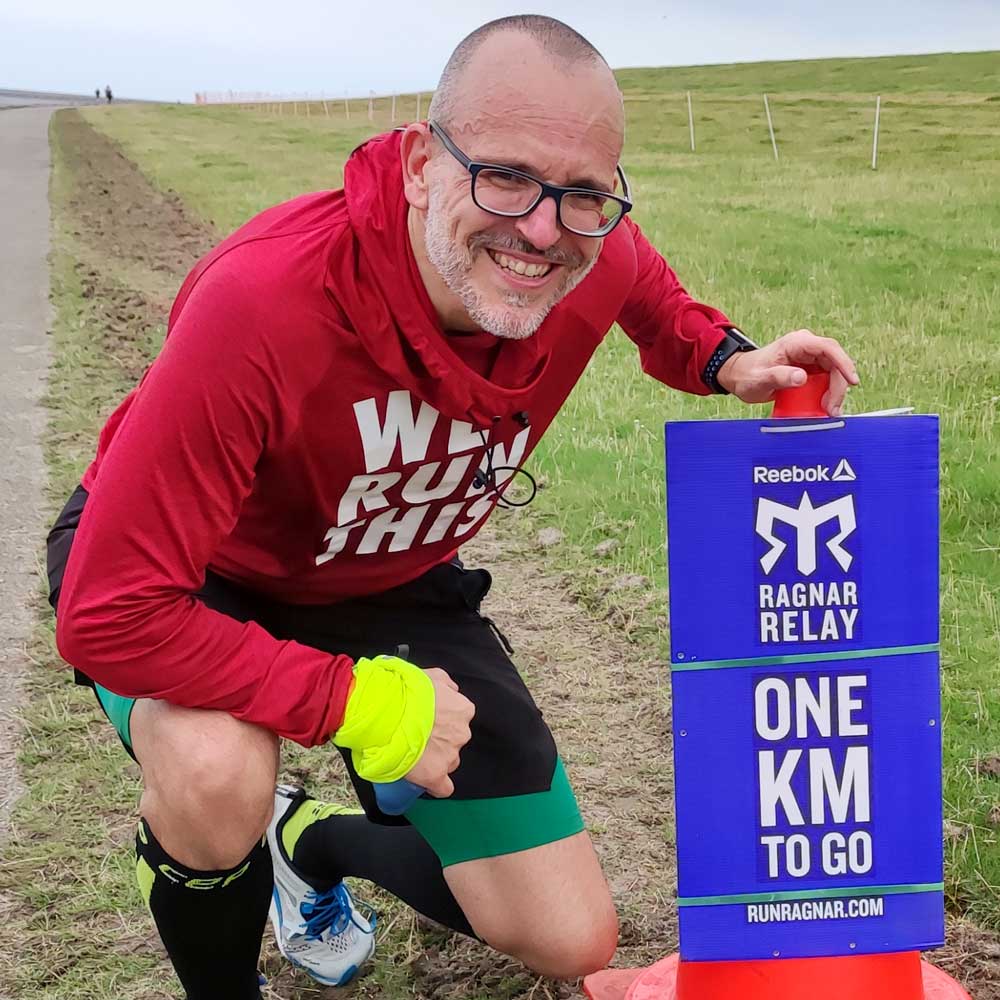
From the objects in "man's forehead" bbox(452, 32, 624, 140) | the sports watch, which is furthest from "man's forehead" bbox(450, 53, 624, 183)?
the sports watch

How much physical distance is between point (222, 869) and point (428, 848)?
2.10ft

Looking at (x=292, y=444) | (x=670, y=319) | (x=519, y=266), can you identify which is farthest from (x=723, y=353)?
(x=292, y=444)

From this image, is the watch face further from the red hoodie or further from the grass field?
the grass field

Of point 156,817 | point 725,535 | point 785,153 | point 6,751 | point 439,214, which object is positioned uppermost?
point 785,153

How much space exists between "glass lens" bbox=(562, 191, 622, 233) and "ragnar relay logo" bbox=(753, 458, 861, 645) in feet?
1.65

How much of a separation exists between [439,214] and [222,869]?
1.20 meters

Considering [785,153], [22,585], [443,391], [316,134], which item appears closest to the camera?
[443,391]

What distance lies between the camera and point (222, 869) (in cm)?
219

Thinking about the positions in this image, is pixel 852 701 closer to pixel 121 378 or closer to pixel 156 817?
pixel 156 817

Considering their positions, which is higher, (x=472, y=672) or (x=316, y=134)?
(x=316, y=134)

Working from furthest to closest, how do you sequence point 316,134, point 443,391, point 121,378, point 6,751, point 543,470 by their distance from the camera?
1. point 316,134
2. point 121,378
3. point 543,470
4. point 6,751
5. point 443,391

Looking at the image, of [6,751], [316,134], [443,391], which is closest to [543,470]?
[6,751]

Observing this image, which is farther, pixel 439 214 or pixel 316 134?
pixel 316 134

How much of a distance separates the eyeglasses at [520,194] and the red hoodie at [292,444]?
0.17 m
